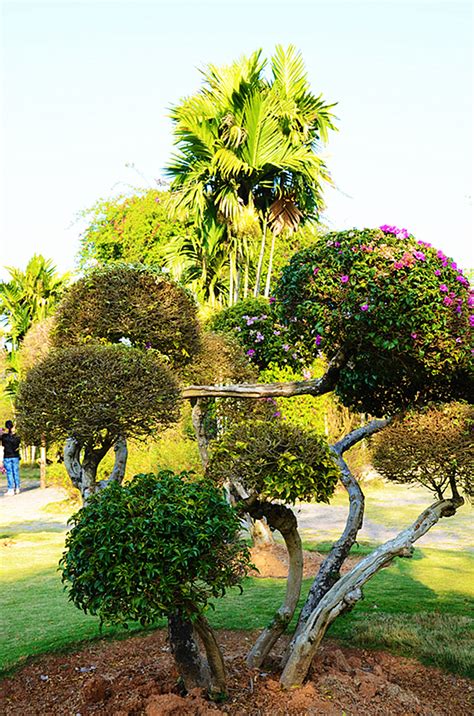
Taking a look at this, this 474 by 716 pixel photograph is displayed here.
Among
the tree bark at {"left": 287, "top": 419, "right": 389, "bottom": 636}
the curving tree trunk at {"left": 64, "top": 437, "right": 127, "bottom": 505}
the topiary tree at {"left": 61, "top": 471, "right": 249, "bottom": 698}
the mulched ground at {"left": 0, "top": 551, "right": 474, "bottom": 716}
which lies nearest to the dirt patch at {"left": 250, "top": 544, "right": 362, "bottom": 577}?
the mulched ground at {"left": 0, "top": 551, "right": 474, "bottom": 716}

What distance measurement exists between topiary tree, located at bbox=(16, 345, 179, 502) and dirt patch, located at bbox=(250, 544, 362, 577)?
5.39 meters

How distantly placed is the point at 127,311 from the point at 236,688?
147 inches

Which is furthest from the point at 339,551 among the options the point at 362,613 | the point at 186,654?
the point at 362,613

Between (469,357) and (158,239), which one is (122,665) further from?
(158,239)

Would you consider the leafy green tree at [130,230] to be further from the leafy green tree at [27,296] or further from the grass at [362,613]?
the grass at [362,613]

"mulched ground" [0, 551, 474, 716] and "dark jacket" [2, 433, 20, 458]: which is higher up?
"dark jacket" [2, 433, 20, 458]

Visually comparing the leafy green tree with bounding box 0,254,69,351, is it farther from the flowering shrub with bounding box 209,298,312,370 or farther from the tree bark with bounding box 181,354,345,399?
the tree bark with bounding box 181,354,345,399

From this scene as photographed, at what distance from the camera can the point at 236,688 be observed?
20.1 ft

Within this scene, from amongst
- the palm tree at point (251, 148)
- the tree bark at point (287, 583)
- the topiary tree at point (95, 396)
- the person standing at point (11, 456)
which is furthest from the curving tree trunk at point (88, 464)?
the person standing at point (11, 456)

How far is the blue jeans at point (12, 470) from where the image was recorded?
834 inches

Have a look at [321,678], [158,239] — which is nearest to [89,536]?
[321,678]

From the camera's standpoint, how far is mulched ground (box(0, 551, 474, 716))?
5.77 metres

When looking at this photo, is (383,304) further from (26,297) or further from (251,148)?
(26,297)

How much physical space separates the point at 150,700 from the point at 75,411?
7.93 feet
